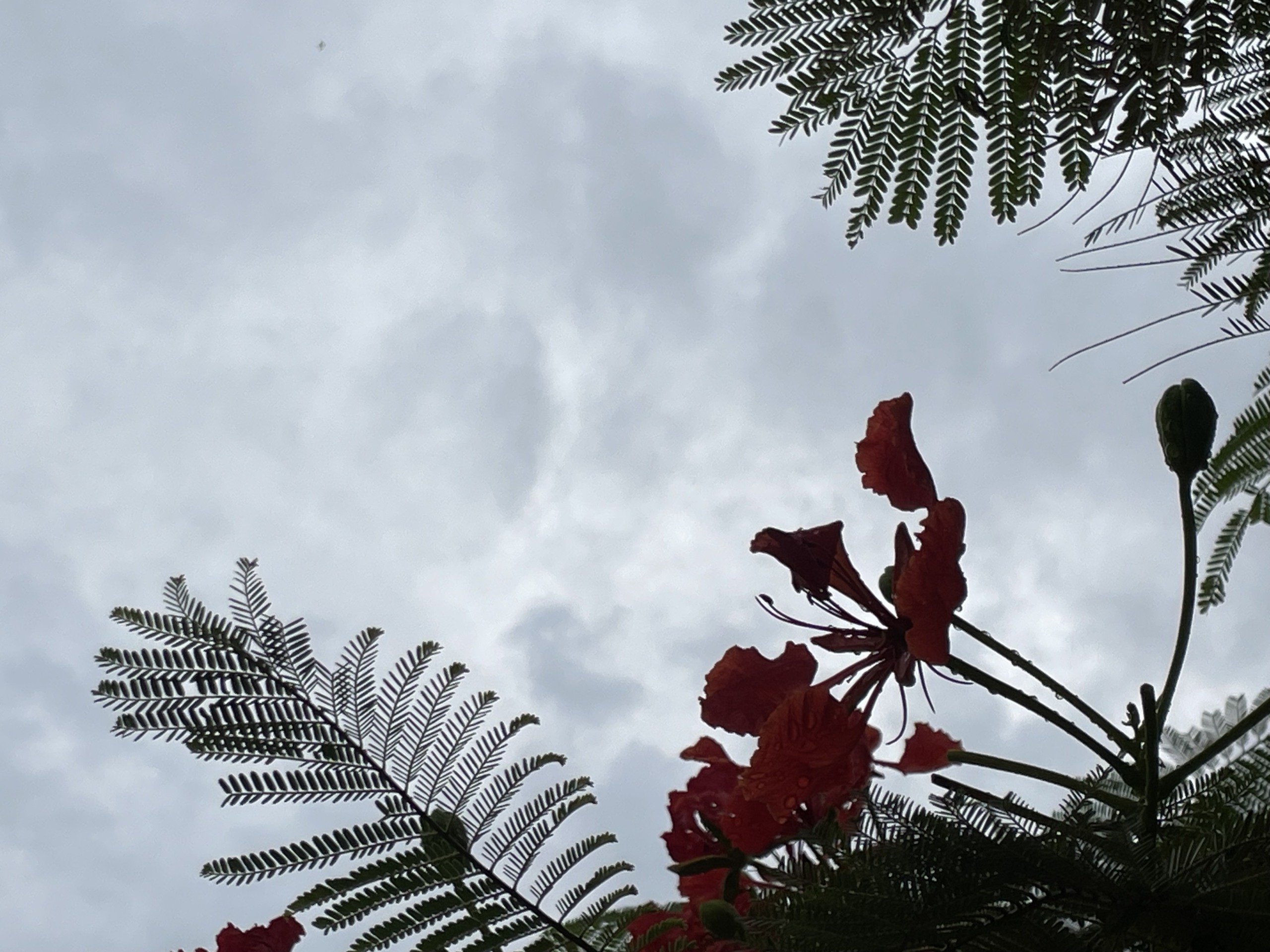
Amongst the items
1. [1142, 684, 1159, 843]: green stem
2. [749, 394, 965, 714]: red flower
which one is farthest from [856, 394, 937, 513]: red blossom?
[1142, 684, 1159, 843]: green stem

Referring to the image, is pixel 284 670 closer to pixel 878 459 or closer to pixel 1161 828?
pixel 878 459

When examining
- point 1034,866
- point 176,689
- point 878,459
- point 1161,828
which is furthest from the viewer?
point 878,459

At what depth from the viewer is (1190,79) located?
1.65 metres

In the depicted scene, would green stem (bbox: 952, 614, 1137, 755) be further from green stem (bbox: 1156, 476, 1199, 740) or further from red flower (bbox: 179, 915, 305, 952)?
red flower (bbox: 179, 915, 305, 952)

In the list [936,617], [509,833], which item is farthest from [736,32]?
[509,833]

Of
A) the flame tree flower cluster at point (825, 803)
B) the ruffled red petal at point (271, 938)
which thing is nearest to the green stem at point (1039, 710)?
the flame tree flower cluster at point (825, 803)

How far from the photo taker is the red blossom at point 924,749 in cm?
118

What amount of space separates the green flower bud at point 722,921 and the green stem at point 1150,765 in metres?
0.35

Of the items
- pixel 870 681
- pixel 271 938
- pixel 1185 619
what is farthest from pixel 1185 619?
pixel 271 938

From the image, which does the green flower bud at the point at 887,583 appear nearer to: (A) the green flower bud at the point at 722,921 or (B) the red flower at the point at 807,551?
(B) the red flower at the point at 807,551

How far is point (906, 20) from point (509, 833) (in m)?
1.42

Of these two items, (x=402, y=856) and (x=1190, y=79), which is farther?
(x=1190, y=79)

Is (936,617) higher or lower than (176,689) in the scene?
lower

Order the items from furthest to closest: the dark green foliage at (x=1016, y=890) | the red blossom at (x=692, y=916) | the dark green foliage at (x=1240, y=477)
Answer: the dark green foliage at (x=1240, y=477), the red blossom at (x=692, y=916), the dark green foliage at (x=1016, y=890)
